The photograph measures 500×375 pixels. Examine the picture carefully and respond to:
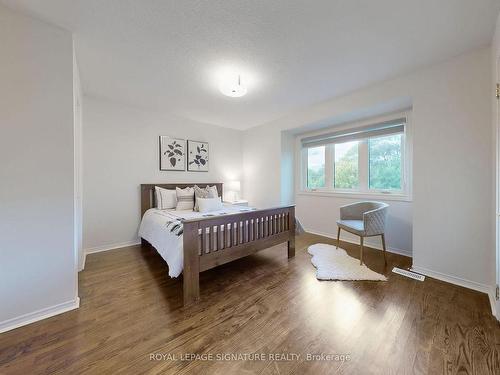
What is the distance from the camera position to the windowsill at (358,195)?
2.94m

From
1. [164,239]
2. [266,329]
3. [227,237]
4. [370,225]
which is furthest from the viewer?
[370,225]

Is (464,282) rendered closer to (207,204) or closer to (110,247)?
(207,204)

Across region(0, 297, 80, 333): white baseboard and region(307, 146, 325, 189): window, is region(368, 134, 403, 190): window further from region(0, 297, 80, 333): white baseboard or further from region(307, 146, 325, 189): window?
region(0, 297, 80, 333): white baseboard

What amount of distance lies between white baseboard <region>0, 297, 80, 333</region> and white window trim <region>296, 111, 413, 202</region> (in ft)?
12.2

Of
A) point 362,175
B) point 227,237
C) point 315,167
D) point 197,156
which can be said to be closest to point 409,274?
point 362,175

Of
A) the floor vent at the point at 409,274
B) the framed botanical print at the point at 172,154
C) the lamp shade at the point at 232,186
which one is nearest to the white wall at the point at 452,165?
the floor vent at the point at 409,274

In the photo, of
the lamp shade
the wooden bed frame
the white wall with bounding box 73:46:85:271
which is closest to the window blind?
the wooden bed frame

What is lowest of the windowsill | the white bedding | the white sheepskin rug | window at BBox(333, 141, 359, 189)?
the white sheepskin rug

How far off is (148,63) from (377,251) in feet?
12.8

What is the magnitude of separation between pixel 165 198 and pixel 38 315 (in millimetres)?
2014

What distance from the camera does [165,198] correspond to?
339cm

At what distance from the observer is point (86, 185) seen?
9.82ft

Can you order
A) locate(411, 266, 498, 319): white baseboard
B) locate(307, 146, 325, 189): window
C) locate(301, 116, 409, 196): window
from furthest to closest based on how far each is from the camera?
locate(307, 146, 325, 189): window, locate(301, 116, 409, 196): window, locate(411, 266, 498, 319): white baseboard

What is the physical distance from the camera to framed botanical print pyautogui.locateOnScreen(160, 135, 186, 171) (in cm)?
369
